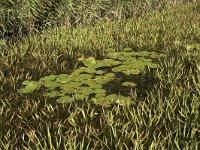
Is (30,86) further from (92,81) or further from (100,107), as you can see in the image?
(100,107)

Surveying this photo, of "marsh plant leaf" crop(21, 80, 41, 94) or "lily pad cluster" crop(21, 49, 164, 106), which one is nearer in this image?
"lily pad cluster" crop(21, 49, 164, 106)

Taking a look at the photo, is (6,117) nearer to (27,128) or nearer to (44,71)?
(27,128)

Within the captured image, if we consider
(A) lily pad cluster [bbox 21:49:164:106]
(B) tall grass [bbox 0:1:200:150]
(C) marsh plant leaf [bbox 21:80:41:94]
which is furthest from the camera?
(C) marsh plant leaf [bbox 21:80:41:94]

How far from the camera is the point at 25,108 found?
264 cm

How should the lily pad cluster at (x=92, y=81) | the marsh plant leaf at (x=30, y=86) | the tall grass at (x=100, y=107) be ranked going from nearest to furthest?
1. the tall grass at (x=100, y=107)
2. the lily pad cluster at (x=92, y=81)
3. the marsh plant leaf at (x=30, y=86)

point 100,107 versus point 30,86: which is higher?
point 30,86

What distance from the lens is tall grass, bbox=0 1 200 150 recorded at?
2141 mm

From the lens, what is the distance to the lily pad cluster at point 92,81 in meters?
2.76

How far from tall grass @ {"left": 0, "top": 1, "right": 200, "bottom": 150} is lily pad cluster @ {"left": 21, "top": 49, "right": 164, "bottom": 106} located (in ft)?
0.25

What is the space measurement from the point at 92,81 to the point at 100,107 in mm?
494

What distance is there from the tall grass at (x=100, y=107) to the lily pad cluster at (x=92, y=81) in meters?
0.08

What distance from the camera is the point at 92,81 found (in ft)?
10.4

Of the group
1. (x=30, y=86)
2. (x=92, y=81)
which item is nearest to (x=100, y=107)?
(x=92, y=81)

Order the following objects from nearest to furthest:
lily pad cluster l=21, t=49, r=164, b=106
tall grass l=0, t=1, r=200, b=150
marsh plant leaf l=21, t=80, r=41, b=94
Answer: tall grass l=0, t=1, r=200, b=150 → lily pad cluster l=21, t=49, r=164, b=106 → marsh plant leaf l=21, t=80, r=41, b=94
